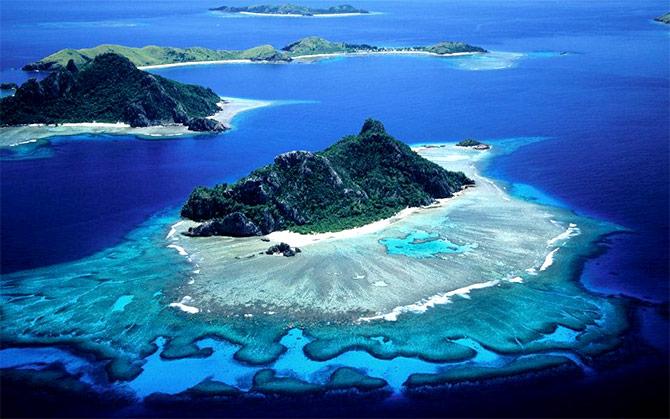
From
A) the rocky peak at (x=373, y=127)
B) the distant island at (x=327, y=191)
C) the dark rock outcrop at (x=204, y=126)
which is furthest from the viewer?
the dark rock outcrop at (x=204, y=126)

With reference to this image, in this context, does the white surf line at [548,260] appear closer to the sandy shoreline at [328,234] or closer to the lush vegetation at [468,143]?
the sandy shoreline at [328,234]

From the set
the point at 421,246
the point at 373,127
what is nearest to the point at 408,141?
the point at 373,127

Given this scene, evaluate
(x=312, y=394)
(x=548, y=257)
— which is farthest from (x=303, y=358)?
(x=548, y=257)

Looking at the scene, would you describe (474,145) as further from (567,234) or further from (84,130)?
(84,130)

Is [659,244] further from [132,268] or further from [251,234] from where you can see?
[132,268]

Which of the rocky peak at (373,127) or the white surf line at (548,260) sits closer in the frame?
the white surf line at (548,260)

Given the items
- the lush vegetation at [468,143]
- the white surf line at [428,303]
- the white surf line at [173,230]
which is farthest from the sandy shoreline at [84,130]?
the white surf line at [428,303]

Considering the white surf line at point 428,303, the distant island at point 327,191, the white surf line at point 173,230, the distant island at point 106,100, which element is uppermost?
the distant island at point 106,100
